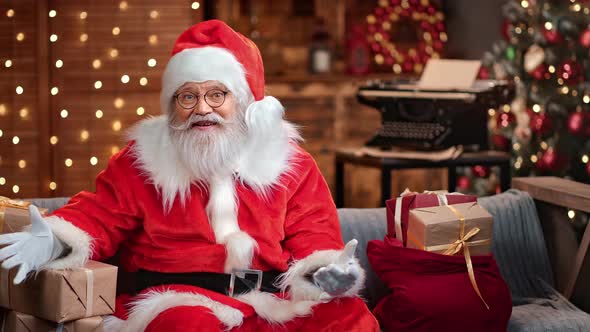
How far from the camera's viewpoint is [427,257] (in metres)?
2.92

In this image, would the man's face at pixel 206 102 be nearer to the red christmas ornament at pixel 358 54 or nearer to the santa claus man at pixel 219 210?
the santa claus man at pixel 219 210

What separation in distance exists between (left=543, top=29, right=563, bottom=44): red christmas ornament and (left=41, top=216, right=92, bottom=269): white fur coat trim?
3015 mm

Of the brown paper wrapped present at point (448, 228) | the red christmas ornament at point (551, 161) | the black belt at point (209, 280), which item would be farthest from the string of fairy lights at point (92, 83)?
the red christmas ornament at point (551, 161)

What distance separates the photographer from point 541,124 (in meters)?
5.04

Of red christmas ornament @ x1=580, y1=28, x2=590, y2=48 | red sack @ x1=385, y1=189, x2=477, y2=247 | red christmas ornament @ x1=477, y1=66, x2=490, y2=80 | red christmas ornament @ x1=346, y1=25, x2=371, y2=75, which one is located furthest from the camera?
red christmas ornament @ x1=346, y1=25, x2=371, y2=75

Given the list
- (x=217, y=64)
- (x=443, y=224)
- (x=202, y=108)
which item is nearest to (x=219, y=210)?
(x=202, y=108)

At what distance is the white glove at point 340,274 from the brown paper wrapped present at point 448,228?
1.48 feet

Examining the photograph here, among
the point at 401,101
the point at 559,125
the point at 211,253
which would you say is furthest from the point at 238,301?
the point at 559,125

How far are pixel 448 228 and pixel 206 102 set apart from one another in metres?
0.82

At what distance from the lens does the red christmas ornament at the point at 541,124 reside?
499cm

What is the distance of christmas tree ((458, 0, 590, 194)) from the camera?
4703mm

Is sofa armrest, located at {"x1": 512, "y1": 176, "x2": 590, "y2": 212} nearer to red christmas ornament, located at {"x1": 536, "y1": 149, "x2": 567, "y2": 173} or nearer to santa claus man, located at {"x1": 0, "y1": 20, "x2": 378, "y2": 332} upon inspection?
santa claus man, located at {"x1": 0, "y1": 20, "x2": 378, "y2": 332}

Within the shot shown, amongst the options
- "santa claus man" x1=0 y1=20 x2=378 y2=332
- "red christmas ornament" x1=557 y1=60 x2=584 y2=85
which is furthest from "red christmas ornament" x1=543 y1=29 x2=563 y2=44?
"santa claus man" x1=0 y1=20 x2=378 y2=332

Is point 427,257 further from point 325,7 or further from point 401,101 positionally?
point 325,7
